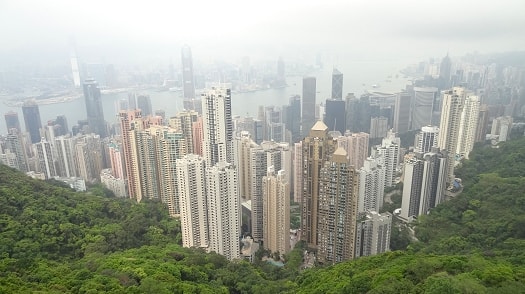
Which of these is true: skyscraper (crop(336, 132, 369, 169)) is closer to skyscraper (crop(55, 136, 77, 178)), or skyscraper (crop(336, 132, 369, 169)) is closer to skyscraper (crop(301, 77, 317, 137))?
skyscraper (crop(301, 77, 317, 137))

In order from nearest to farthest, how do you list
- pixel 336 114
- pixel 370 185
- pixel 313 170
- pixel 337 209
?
pixel 337 209
pixel 313 170
pixel 370 185
pixel 336 114

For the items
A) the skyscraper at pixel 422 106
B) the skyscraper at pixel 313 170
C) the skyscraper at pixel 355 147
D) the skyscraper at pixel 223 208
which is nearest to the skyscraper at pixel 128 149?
the skyscraper at pixel 223 208

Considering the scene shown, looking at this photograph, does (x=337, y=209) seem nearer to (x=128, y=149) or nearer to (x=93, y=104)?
(x=128, y=149)

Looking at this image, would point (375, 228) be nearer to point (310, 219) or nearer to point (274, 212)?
point (310, 219)

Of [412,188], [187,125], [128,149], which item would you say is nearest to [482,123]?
[412,188]

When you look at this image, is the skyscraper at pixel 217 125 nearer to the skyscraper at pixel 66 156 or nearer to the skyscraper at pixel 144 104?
the skyscraper at pixel 66 156

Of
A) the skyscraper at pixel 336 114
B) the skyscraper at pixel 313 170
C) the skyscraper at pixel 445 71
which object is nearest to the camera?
the skyscraper at pixel 313 170
